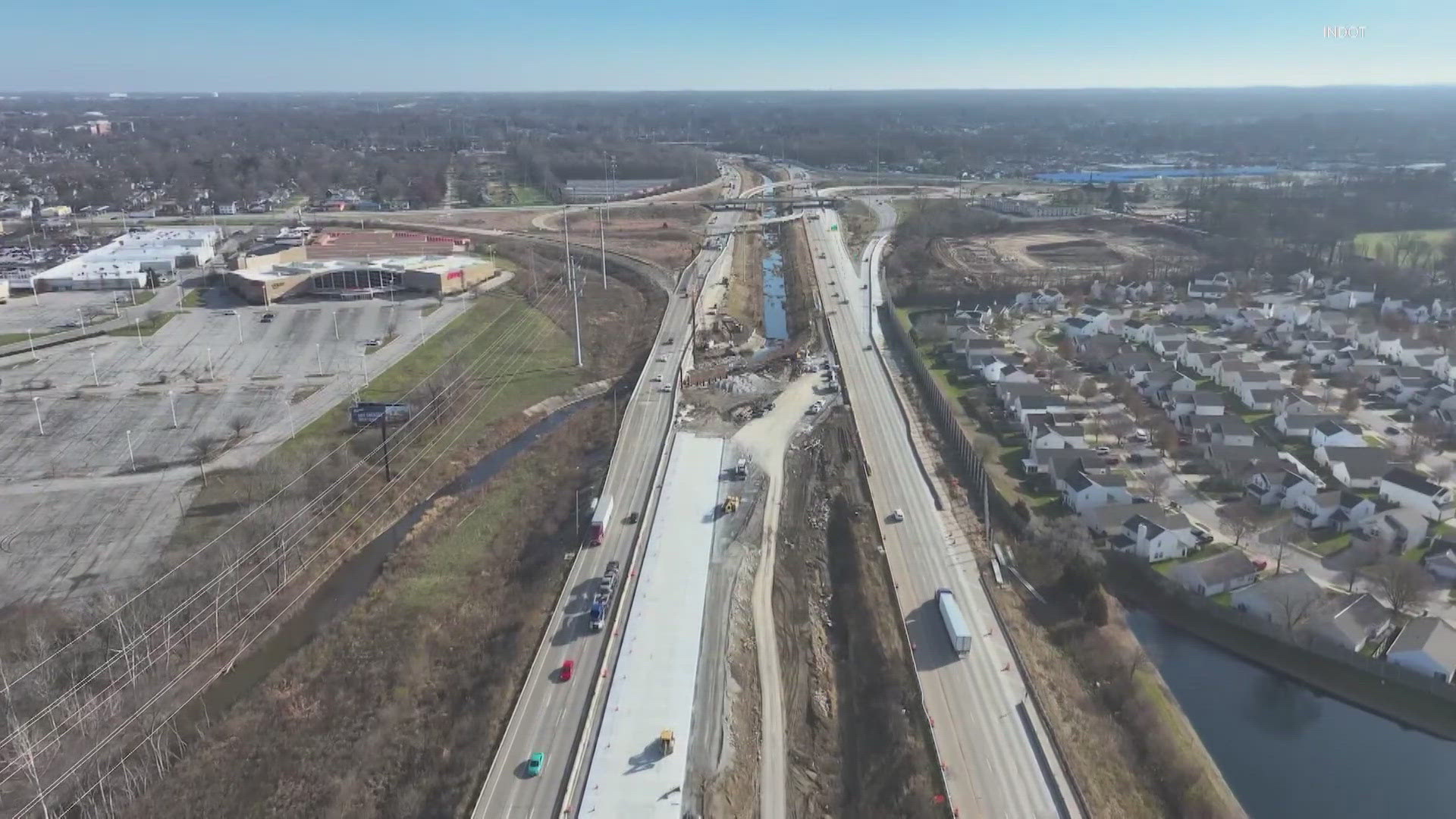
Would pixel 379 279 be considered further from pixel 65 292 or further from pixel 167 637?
pixel 167 637

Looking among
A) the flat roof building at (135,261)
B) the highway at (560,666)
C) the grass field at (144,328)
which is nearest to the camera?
the highway at (560,666)

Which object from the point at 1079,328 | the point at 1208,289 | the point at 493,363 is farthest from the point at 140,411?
the point at 1208,289

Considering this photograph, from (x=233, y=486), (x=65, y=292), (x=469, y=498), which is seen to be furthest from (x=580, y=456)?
(x=65, y=292)

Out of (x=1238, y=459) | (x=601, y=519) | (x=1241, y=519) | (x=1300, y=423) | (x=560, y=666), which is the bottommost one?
(x=560, y=666)

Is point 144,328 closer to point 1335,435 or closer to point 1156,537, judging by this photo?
point 1156,537

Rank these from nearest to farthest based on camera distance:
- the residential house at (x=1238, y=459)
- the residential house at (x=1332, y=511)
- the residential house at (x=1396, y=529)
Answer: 1. the residential house at (x=1396, y=529)
2. the residential house at (x=1332, y=511)
3. the residential house at (x=1238, y=459)

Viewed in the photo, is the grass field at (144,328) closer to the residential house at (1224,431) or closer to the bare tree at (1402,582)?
the residential house at (1224,431)

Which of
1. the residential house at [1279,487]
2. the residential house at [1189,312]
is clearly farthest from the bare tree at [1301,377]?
the residential house at [1279,487]
